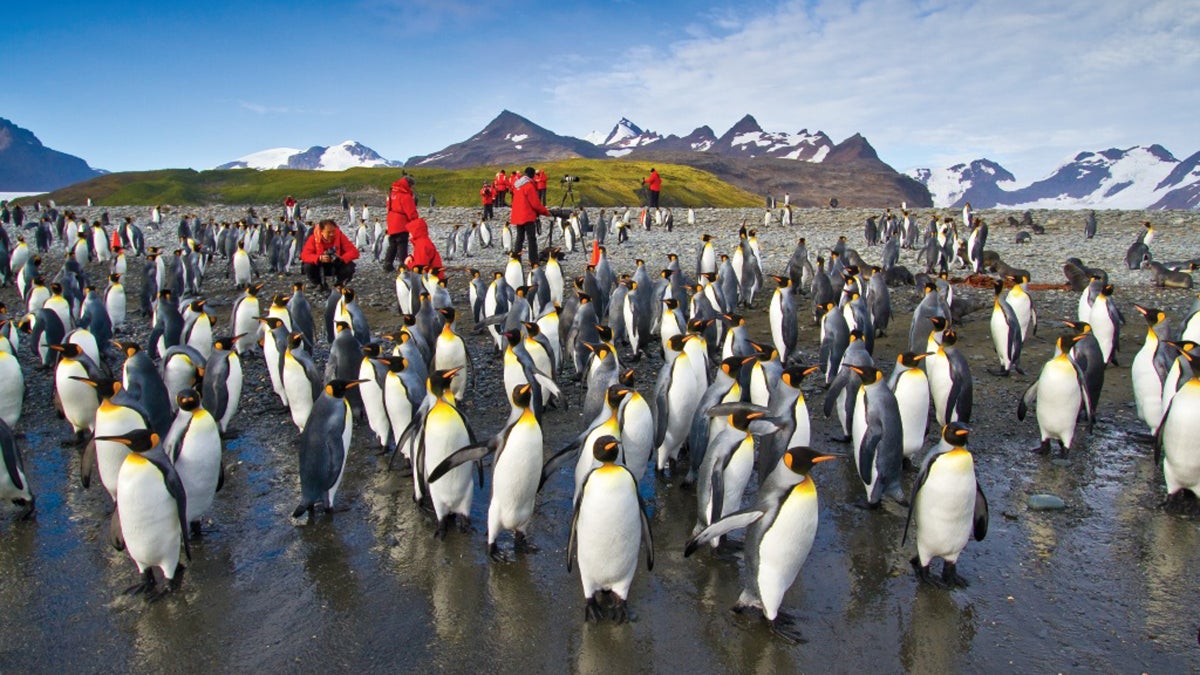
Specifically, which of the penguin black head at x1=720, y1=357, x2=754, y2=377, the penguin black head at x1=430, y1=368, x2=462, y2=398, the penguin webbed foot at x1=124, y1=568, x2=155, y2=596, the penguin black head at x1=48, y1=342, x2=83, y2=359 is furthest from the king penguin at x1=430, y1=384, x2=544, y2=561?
the penguin black head at x1=48, y1=342, x2=83, y2=359

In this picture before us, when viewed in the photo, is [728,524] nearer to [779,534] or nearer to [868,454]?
[779,534]

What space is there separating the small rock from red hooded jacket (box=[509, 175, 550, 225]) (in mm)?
9342

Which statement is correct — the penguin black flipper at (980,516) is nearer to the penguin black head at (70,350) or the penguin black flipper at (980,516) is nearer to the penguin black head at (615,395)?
the penguin black head at (615,395)

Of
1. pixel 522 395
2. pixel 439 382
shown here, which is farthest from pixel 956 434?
pixel 439 382

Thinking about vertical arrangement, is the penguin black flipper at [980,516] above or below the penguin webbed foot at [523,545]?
above

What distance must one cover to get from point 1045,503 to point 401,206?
1065cm

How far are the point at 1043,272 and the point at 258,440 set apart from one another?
16.4 metres

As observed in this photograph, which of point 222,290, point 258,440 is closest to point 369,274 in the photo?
point 222,290

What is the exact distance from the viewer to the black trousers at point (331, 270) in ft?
40.7

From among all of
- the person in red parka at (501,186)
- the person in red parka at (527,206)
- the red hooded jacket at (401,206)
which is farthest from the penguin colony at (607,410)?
the person in red parka at (501,186)

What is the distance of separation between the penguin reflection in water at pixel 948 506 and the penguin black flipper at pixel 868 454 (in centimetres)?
78

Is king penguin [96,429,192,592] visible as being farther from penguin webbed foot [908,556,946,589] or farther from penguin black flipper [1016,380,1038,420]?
penguin black flipper [1016,380,1038,420]

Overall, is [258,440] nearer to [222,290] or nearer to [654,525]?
[654,525]

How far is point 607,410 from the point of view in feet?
15.8
